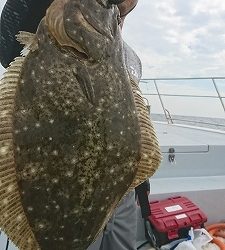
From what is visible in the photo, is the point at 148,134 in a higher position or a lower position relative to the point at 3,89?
lower

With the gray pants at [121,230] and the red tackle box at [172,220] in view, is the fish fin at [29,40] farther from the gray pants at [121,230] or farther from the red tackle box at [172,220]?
the red tackle box at [172,220]

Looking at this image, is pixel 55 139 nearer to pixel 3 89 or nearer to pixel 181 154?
pixel 3 89

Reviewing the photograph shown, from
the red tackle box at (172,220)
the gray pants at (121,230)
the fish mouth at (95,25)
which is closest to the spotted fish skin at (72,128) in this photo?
the fish mouth at (95,25)

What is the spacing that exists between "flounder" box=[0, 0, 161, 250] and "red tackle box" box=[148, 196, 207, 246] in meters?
2.60

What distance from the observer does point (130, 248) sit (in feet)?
7.75

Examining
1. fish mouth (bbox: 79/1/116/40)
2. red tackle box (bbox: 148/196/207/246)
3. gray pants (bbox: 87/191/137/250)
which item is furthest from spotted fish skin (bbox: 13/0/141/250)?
red tackle box (bbox: 148/196/207/246)

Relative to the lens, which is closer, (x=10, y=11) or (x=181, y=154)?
(x=10, y=11)

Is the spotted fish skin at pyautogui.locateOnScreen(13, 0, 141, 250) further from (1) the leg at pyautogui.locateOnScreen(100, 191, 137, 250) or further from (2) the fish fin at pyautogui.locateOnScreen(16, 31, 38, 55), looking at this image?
(1) the leg at pyautogui.locateOnScreen(100, 191, 137, 250)

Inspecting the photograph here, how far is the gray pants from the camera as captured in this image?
2.24 m

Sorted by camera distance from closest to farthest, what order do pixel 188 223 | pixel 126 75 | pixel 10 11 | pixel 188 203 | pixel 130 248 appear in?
pixel 126 75 → pixel 10 11 → pixel 130 248 → pixel 188 223 → pixel 188 203

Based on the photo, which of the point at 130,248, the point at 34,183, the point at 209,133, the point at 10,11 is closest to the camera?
the point at 34,183

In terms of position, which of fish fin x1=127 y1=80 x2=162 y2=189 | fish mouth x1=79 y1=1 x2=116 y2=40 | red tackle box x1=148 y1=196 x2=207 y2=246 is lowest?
red tackle box x1=148 y1=196 x2=207 y2=246

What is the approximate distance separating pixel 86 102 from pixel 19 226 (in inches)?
16.5

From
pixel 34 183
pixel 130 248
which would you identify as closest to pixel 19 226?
pixel 34 183
